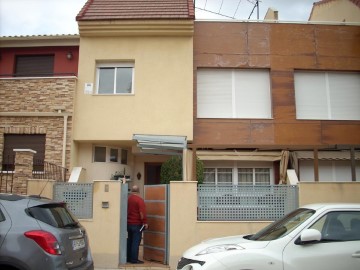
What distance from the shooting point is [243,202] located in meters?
10.5

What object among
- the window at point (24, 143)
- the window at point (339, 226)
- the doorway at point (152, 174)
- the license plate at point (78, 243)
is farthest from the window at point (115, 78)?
the window at point (339, 226)

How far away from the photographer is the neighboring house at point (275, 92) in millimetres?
14703

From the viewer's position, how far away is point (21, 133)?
559 inches

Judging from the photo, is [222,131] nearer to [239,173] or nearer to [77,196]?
[239,173]

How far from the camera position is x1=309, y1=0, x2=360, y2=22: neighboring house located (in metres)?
16.7

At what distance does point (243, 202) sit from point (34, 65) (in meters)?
10.00

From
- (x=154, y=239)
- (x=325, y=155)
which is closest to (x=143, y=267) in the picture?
(x=154, y=239)

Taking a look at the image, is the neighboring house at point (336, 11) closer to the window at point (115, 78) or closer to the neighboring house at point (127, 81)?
the neighboring house at point (127, 81)

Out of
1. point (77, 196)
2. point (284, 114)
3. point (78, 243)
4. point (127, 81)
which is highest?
point (127, 81)

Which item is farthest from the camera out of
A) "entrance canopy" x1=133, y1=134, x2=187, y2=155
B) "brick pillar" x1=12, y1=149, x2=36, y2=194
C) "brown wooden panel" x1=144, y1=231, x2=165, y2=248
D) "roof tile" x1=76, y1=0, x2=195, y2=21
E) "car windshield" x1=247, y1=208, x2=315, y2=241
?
"roof tile" x1=76, y1=0, x2=195, y2=21

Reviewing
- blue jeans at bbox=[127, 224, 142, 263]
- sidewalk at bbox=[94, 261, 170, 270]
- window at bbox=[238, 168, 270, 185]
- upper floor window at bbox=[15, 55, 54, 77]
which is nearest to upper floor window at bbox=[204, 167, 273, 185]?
window at bbox=[238, 168, 270, 185]

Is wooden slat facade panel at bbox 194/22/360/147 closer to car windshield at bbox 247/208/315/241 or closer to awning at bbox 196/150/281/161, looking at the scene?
awning at bbox 196/150/281/161

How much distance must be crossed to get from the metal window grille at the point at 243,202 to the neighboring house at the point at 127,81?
3.76m

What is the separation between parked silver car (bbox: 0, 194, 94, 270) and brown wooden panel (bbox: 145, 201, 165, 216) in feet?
13.3
